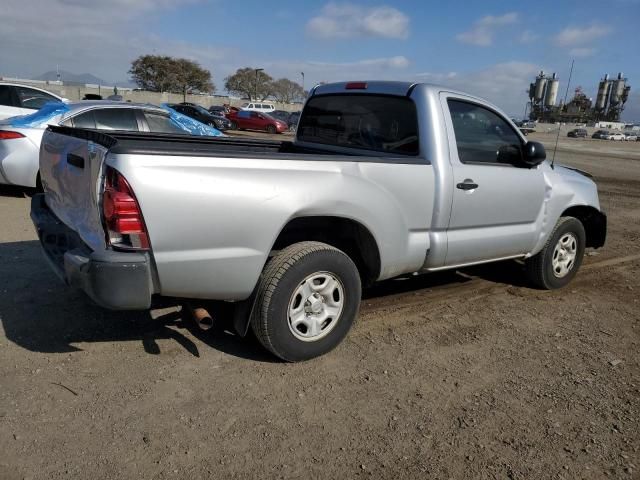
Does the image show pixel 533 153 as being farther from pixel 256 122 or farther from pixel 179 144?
pixel 256 122

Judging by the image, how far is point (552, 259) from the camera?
5242mm

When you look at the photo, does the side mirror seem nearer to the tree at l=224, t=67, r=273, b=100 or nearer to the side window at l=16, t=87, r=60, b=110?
the side window at l=16, t=87, r=60, b=110

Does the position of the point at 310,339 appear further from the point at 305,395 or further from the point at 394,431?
the point at 394,431

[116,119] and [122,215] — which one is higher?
[116,119]

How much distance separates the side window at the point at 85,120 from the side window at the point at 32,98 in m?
2.62

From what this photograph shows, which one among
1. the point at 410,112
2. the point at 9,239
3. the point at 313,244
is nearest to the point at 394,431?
the point at 313,244

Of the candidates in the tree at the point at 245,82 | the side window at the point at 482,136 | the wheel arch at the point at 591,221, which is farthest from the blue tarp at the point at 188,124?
the tree at the point at 245,82

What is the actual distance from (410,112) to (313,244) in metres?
1.39

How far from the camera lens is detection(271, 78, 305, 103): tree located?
103m

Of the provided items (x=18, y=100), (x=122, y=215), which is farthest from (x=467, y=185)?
(x=18, y=100)

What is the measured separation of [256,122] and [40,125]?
2626 cm

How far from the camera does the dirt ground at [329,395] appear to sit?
261 cm

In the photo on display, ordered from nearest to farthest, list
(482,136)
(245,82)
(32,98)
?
(482,136), (32,98), (245,82)

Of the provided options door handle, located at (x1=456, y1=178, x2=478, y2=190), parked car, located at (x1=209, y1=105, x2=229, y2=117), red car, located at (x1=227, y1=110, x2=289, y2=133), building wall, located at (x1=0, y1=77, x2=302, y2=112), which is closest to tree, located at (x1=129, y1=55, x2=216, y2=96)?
building wall, located at (x1=0, y1=77, x2=302, y2=112)
